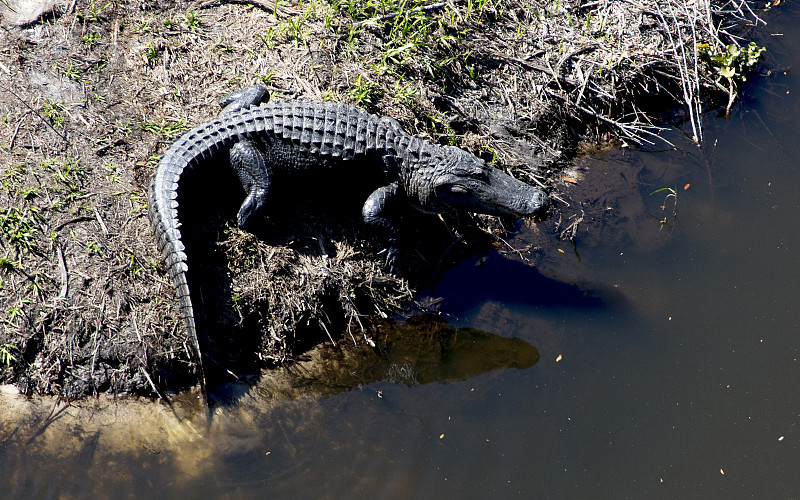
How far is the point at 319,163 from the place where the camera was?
13.9 feet

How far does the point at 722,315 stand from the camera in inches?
173

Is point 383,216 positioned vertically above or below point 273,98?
below

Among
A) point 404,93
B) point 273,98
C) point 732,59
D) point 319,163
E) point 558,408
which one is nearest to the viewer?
point 558,408

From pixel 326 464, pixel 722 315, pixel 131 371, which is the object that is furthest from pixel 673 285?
pixel 131 371

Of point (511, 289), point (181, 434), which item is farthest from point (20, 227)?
point (511, 289)

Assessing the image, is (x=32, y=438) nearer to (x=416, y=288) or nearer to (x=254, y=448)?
(x=254, y=448)

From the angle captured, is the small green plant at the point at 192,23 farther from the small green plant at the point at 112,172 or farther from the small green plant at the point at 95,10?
the small green plant at the point at 112,172

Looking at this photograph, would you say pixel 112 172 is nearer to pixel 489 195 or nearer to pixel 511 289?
pixel 489 195

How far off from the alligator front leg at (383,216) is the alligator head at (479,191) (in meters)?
0.34

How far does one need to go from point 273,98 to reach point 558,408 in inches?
126

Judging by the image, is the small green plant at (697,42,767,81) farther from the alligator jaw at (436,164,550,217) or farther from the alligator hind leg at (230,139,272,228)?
the alligator hind leg at (230,139,272,228)

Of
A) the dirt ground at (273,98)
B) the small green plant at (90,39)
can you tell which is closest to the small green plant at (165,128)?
the dirt ground at (273,98)

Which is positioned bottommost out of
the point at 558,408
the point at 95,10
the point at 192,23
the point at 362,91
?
the point at 558,408

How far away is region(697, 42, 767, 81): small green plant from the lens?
5.82m
